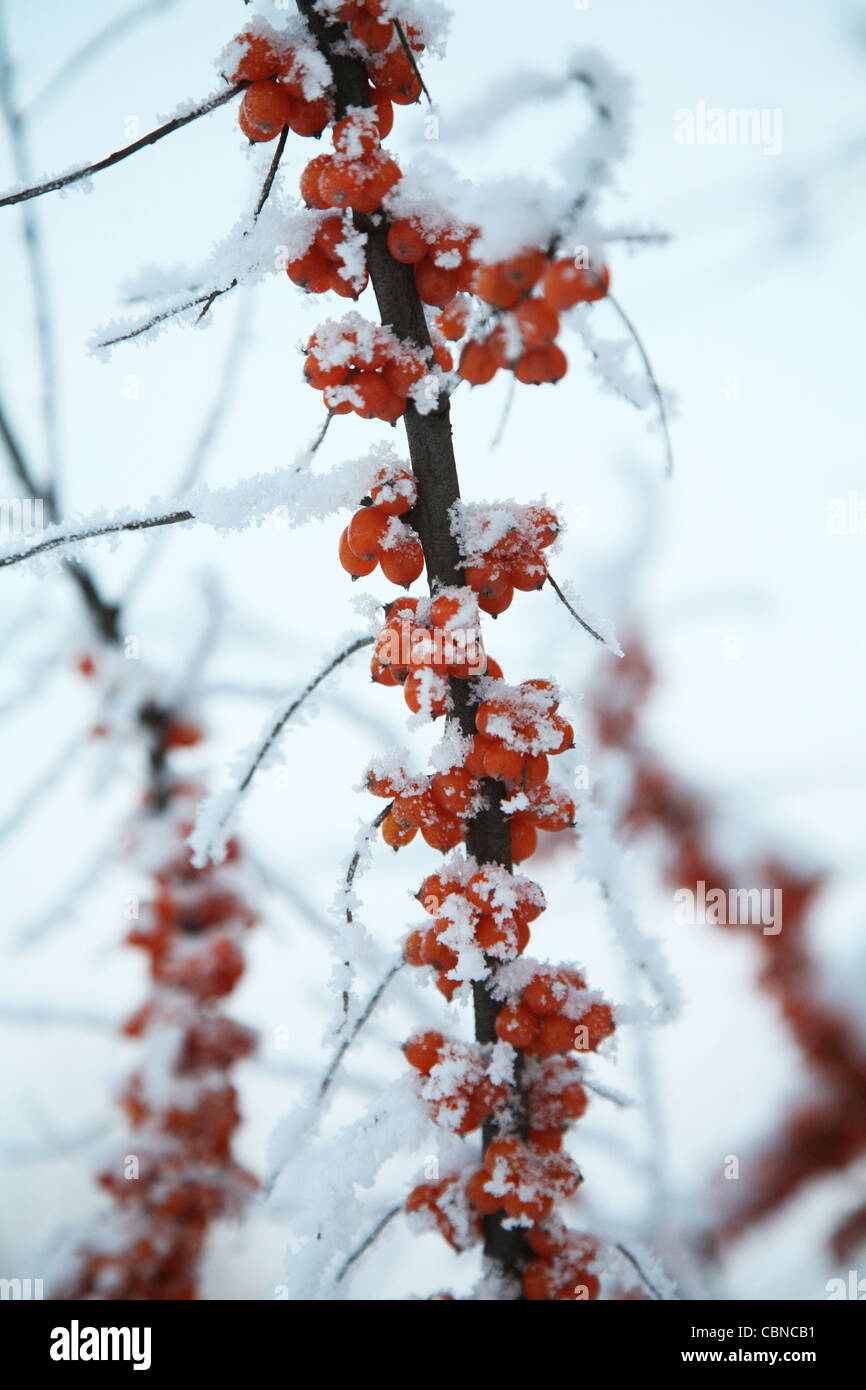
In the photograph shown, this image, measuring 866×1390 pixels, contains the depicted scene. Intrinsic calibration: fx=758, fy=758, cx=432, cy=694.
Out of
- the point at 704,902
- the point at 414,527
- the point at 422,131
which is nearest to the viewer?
the point at 422,131

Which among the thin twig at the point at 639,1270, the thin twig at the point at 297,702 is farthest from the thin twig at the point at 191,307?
the thin twig at the point at 639,1270

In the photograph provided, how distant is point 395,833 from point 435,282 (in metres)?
0.70

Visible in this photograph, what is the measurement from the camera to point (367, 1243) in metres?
1.25

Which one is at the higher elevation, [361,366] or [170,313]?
[170,313]

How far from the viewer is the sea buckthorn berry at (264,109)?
34.6 inches

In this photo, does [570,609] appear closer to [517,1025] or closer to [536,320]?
[536,320]

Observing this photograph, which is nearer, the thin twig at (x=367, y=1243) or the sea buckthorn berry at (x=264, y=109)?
the sea buckthorn berry at (x=264, y=109)

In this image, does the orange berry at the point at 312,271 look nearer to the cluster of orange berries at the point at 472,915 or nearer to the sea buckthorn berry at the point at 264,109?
the sea buckthorn berry at the point at 264,109

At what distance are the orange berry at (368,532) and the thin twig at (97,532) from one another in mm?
196

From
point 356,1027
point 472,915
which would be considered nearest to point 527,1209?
point 356,1027

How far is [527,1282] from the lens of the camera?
1192 mm
